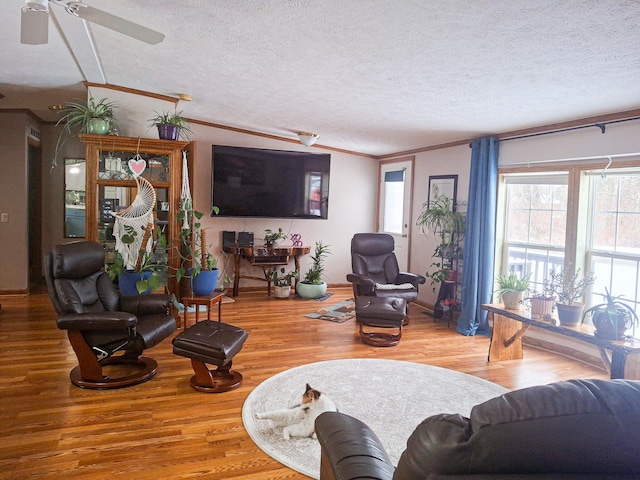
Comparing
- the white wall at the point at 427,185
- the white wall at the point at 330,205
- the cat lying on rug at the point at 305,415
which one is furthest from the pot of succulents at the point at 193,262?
the white wall at the point at 427,185

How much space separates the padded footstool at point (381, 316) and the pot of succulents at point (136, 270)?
2040mm

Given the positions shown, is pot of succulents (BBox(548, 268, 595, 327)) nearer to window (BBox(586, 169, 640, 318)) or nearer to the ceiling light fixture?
window (BBox(586, 169, 640, 318))

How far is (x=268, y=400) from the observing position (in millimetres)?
3170

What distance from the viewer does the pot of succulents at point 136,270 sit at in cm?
455

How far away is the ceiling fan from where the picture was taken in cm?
239

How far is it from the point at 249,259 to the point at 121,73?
116 inches

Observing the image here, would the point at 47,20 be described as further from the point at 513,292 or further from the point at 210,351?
the point at 513,292

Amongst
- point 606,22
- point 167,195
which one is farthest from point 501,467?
point 167,195

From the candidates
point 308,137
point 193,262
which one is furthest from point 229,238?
point 308,137

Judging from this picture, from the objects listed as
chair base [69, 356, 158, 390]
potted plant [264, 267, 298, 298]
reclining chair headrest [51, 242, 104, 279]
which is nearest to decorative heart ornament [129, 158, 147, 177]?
reclining chair headrest [51, 242, 104, 279]

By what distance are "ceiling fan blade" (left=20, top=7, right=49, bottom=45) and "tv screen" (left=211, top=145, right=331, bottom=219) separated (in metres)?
3.78

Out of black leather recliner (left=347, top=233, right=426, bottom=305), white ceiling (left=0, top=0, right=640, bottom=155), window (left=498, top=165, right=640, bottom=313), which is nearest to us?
white ceiling (left=0, top=0, right=640, bottom=155)

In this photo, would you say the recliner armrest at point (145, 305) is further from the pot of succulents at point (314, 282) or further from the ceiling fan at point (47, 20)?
the pot of succulents at point (314, 282)

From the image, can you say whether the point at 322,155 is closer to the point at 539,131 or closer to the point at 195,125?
the point at 195,125
